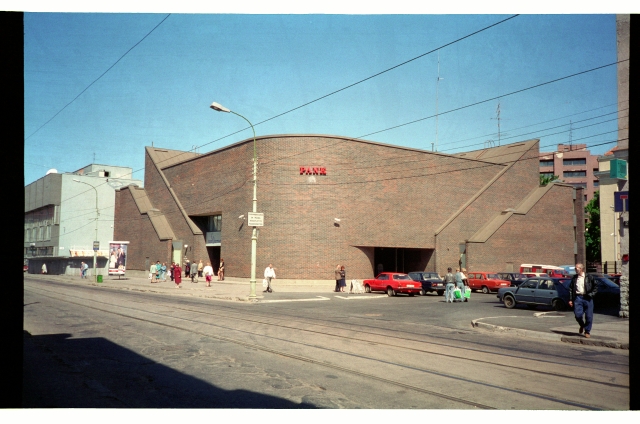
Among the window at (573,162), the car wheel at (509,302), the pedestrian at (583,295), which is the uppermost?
the window at (573,162)

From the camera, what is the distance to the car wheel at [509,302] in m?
20.4

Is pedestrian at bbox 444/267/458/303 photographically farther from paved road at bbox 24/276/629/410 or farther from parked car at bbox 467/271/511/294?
parked car at bbox 467/271/511/294

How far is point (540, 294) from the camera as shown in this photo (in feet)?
63.9

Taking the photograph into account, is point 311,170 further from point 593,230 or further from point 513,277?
point 593,230

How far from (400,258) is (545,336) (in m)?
33.0

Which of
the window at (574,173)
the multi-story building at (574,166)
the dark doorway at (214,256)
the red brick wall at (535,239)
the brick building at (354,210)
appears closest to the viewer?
the brick building at (354,210)

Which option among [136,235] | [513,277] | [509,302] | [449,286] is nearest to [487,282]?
[513,277]

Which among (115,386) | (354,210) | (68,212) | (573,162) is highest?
(573,162)

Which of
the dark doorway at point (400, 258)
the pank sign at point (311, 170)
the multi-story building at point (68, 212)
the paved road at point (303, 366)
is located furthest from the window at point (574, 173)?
the paved road at point (303, 366)

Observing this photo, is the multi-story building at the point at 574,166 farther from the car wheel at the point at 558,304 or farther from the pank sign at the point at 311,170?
the car wheel at the point at 558,304

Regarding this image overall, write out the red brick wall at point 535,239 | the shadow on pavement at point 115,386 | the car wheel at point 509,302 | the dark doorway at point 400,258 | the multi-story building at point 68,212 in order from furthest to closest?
the multi-story building at point 68,212 → the dark doorway at point 400,258 → the red brick wall at point 535,239 → the car wheel at point 509,302 → the shadow on pavement at point 115,386

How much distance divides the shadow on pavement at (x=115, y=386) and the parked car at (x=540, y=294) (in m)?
15.8
